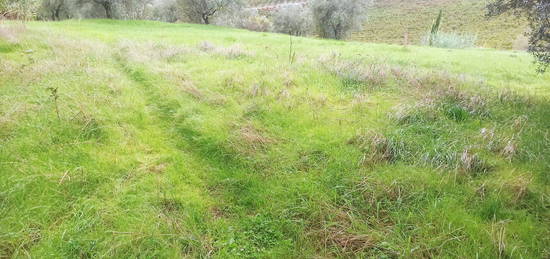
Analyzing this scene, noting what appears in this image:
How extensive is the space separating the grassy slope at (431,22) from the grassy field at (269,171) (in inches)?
2056

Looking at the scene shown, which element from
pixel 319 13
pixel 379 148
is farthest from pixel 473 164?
pixel 319 13

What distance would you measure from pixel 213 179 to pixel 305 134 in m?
2.11

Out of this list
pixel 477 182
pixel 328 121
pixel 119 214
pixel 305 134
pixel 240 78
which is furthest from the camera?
pixel 240 78

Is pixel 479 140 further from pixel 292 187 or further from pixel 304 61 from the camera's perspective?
pixel 304 61

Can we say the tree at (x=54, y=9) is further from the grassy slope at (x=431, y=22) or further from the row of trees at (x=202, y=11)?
the grassy slope at (x=431, y=22)

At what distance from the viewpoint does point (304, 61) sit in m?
12.5

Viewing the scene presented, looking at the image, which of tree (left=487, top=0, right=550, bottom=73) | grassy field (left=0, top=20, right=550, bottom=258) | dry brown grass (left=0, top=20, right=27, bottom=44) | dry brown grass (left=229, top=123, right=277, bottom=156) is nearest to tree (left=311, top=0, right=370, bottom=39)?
dry brown grass (left=0, top=20, right=27, bottom=44)

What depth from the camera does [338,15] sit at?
41.2 meters

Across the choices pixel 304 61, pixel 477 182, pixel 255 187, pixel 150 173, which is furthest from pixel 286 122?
pixel 304 61

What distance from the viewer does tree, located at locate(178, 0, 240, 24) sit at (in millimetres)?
44812

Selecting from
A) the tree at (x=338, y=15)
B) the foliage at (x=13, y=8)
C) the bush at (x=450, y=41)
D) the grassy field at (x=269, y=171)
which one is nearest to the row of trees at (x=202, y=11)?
the tree at (x=338, y=15)

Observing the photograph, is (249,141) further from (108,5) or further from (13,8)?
(108,5)

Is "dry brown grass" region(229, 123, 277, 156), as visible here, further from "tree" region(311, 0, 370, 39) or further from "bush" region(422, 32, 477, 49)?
"tree" region(311, 0, 370, 39)

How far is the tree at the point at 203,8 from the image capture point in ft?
147
